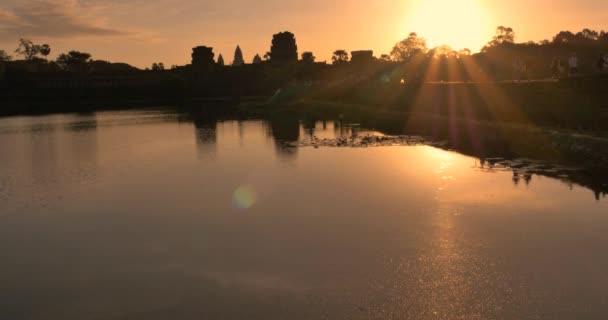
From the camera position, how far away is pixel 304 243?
15.2m

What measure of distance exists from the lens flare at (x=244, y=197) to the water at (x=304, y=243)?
0.13m

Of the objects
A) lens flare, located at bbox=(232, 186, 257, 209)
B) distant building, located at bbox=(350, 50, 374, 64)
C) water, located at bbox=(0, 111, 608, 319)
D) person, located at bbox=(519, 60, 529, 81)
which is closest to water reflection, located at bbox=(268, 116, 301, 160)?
water, located at bbox=(0, 111, 608, 319)

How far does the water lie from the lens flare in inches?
5.3

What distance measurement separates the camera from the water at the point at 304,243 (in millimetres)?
11180

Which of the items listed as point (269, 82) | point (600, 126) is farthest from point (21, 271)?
point (269, 82)

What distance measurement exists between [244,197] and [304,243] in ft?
22.7

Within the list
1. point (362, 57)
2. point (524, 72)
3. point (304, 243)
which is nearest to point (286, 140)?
point (524, 72)

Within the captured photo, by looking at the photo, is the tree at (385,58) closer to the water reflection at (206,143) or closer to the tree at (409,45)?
the tree at (409,45)

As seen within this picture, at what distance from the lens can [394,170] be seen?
26891mm

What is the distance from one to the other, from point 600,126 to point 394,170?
1118 cm

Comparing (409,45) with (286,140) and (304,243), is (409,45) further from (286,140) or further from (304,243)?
(304,243)

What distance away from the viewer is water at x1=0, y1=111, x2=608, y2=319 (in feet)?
36.7

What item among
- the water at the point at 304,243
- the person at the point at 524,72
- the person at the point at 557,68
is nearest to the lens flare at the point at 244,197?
the water at the point at 304,243

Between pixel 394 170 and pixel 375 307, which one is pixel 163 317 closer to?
pixel 375 307
